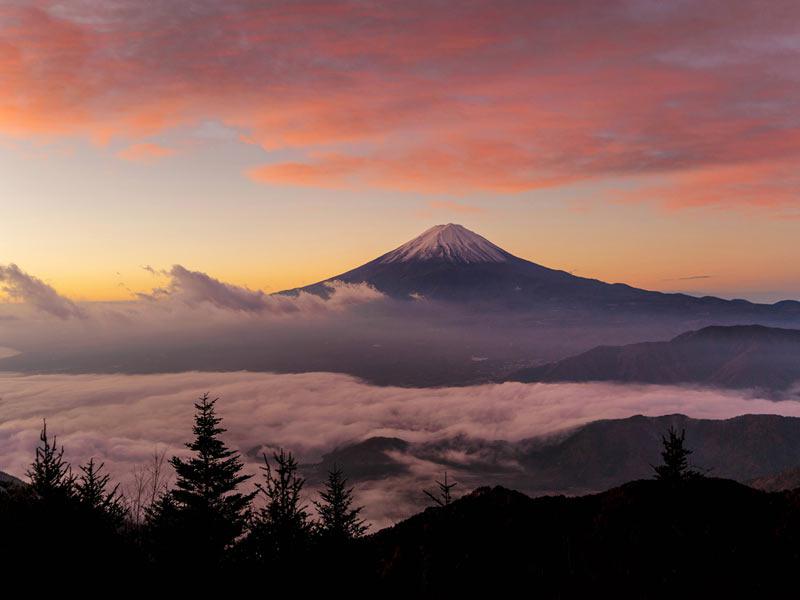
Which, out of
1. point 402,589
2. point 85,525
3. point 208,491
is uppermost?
point 85,525

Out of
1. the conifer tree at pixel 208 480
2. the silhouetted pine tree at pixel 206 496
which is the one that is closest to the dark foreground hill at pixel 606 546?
the silhouetted pine tree at pixel 206 496

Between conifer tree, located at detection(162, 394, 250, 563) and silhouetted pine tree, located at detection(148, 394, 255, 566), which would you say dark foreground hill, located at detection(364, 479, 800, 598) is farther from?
conifer tree, located at detection(162, 394, 250, 563)

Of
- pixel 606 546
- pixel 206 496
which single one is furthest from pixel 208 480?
pixel 606 546

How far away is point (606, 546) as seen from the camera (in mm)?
14680

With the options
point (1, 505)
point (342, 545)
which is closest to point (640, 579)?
point (342, 545)

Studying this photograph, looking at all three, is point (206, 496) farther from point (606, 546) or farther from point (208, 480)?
point (606, 546)

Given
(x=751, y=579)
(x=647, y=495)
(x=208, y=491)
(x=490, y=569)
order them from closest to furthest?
(x=751, y=579)
(x=490, y=569)
(x=647, y=495)
(x=208, y=491)

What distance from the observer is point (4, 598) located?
36.7ft

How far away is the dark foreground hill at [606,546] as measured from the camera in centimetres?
1245

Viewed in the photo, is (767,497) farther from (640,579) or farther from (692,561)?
(640,579)

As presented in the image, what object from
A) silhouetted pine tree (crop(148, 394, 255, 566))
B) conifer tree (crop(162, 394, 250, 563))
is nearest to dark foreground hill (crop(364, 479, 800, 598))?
silhouetted pine tree (crop(148, 394, 255, 566))

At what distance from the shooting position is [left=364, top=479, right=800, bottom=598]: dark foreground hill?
40.9ft

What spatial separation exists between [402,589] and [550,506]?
6.31 metres

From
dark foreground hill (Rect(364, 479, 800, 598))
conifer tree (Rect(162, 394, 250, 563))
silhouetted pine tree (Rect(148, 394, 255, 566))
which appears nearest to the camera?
dark foreground hill (Rect(364, 479, 800, 598))
